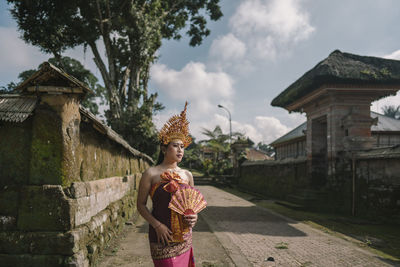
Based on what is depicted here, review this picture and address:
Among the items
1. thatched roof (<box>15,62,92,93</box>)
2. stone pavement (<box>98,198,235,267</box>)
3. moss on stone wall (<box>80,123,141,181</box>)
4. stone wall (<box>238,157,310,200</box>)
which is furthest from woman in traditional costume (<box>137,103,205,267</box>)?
stone wall (<box>238,157,310,200</box>)

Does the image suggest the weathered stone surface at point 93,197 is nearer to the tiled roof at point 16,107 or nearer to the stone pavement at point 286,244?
the tiled roof at point 16,107

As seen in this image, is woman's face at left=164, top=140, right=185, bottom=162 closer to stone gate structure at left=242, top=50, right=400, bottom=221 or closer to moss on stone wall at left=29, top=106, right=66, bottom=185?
moss on stone wall at left=29, top=106, right=66, bottom=185

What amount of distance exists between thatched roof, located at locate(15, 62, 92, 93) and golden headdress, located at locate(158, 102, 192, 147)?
1.31 m

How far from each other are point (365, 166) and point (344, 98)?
2.68 meters

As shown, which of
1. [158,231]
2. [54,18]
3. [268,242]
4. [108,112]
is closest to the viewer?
[158,231]

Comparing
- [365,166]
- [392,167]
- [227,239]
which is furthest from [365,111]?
[227,239]

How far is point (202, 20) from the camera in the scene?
2119 centimetres

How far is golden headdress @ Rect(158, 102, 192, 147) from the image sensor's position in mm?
2596

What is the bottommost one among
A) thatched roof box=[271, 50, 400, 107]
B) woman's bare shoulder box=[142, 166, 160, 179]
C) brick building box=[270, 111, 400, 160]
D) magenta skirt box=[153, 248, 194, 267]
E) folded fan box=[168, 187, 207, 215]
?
magenta skirt box=[153, 248, 194, 267]

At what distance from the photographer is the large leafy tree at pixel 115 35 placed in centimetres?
1307

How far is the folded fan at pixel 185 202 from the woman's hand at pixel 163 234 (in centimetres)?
19

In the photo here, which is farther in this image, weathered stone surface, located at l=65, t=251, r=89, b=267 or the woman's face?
weathered stone surface, located at l=65, t=251, r=89, b=267

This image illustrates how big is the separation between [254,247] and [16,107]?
452 centimetres

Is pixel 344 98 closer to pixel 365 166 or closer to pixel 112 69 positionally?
pixel 365 166
